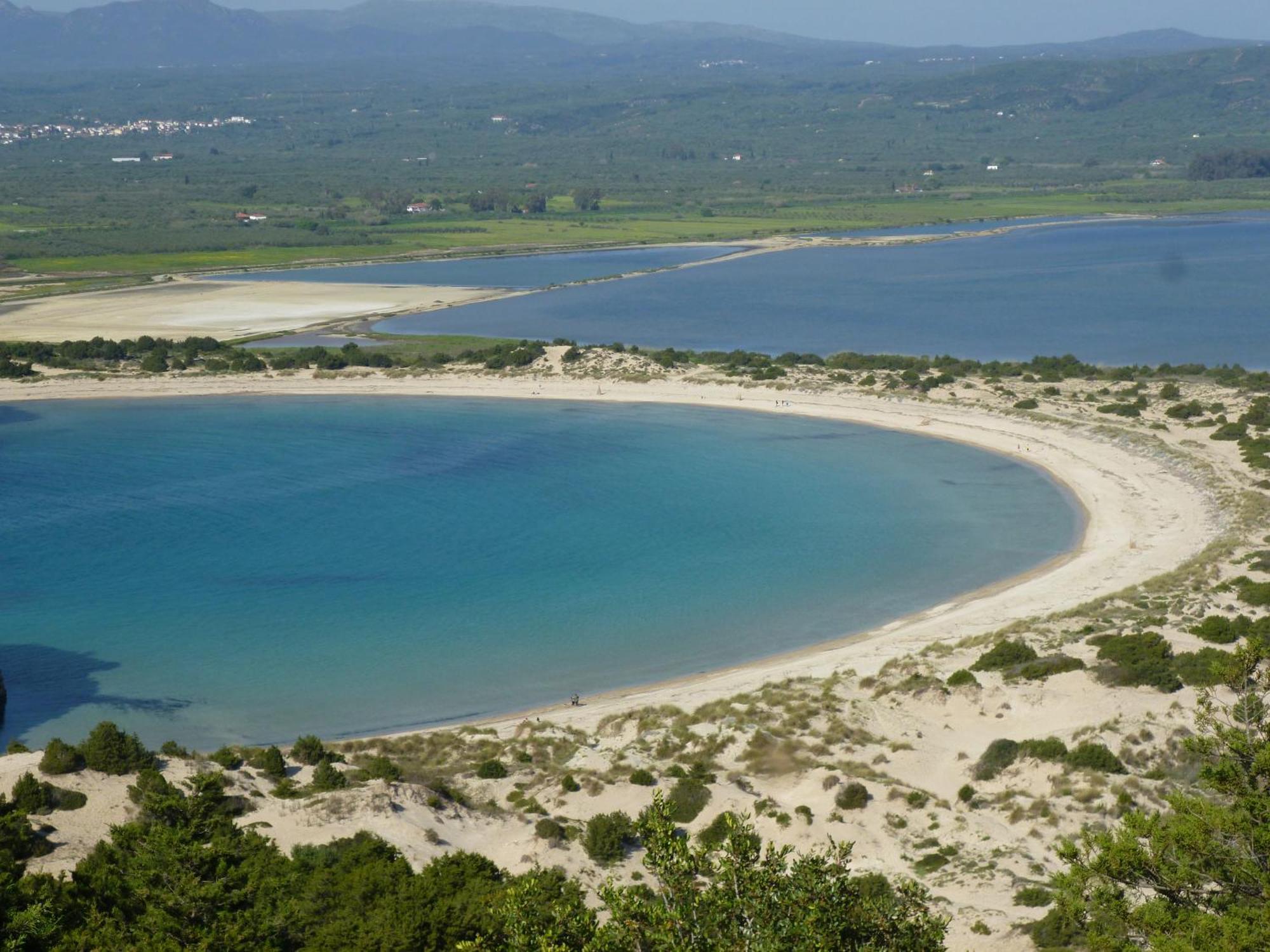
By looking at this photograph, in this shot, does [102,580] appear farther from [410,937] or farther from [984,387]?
[984,387]

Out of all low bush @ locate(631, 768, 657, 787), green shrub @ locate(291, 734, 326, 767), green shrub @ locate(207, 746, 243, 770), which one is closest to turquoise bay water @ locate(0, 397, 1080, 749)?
green shrub @ locate(291, 734, 326, 767)

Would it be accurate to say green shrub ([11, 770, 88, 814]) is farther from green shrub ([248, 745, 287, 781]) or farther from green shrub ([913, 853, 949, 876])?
green shrub ([913, 853, 949, 876])

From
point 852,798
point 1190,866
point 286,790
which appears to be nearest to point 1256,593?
point 852,798

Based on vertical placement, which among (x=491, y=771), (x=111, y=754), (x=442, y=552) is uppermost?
(x=111, y=754)

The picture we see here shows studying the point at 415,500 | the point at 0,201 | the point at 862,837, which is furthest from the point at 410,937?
the point at 0,201

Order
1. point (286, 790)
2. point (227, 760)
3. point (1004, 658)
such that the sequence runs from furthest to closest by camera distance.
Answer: point (1004, 658), point (227, 760), point (286, 790)

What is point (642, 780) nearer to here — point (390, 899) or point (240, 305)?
point (390, 899)
